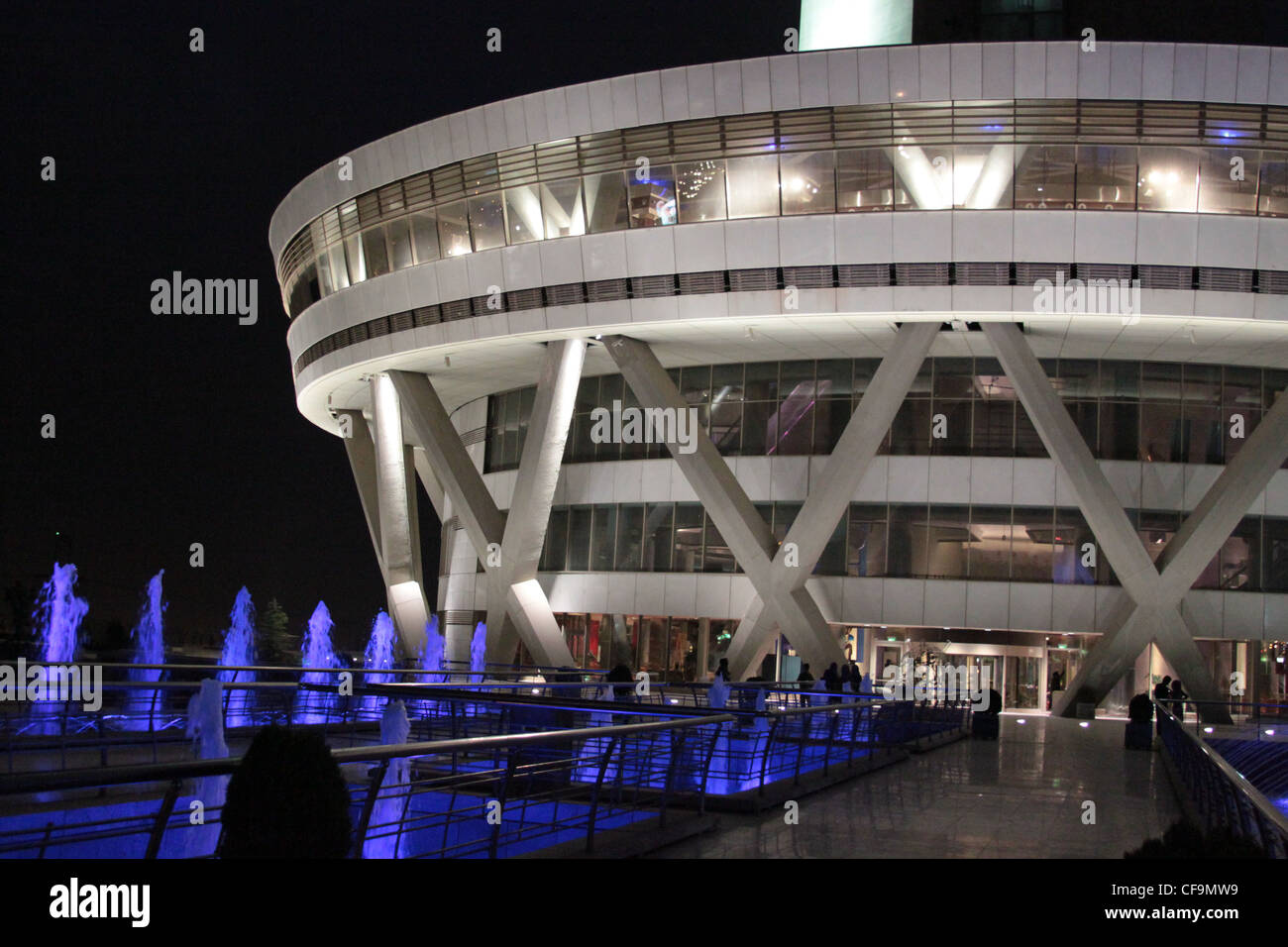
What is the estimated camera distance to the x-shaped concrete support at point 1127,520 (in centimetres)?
3272

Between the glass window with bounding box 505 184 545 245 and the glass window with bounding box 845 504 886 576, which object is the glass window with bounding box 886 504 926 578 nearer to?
the glass window with bounding box 845 504 886 576

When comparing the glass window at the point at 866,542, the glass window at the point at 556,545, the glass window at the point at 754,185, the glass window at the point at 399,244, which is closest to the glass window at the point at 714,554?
the glass window at the point at 866,542

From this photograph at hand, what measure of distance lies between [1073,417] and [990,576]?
17.1 ft

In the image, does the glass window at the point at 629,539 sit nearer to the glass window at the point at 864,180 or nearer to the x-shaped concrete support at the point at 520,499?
the x-shaped concrete support at the point at 520,499

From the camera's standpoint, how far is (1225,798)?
1030 cm

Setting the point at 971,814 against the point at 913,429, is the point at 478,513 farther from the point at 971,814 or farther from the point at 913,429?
the point at 971,814

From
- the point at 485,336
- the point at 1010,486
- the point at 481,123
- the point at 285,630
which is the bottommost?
the point at 285,630

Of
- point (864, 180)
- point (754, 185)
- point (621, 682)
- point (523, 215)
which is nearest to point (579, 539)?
point (523, 215)

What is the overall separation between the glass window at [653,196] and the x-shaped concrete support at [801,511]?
3668mm

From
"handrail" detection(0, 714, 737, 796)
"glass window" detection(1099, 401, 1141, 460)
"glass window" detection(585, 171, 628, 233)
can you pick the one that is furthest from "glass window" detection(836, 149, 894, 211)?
"handrail" detection(0, 714, 737, 796)
